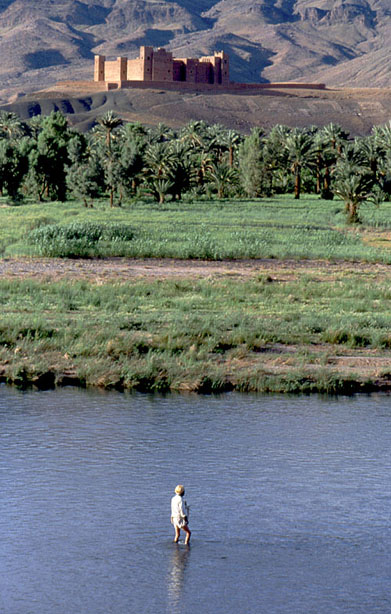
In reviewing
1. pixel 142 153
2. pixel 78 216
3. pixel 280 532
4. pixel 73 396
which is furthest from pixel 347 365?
pixel 142 153

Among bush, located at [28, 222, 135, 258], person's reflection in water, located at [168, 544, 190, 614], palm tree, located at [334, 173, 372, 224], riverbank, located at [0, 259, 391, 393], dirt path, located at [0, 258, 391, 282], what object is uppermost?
palm tree, located at [334, 173, 372, 224]

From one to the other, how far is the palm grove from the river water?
52364 mm

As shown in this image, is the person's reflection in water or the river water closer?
the person's reflection in water

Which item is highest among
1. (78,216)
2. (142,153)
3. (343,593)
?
(142,153)

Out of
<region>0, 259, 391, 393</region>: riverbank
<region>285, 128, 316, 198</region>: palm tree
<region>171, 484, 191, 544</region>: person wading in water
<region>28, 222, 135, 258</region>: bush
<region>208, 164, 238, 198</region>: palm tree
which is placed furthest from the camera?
<region>208, 164, 238, 198</region>: palm tree

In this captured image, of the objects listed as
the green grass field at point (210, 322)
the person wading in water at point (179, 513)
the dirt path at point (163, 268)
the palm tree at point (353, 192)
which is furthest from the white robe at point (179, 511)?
the palm tree at point (353, 192)

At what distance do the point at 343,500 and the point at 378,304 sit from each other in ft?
62.8

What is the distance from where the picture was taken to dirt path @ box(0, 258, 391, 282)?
40.8 metres

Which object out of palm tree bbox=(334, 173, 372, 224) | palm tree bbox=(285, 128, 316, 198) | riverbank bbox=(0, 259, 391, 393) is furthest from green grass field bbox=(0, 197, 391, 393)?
palm tree bbox=(285, 128, 316, 198)

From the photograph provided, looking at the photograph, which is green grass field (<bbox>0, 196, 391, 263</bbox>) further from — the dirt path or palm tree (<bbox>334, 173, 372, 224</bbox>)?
the dirt path

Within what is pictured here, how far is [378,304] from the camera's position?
33.8 m

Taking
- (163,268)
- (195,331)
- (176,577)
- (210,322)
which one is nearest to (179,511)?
(176,577)

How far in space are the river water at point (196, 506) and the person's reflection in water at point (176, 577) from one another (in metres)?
0.03

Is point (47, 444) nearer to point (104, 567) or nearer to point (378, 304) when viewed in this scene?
point (104, 567)
